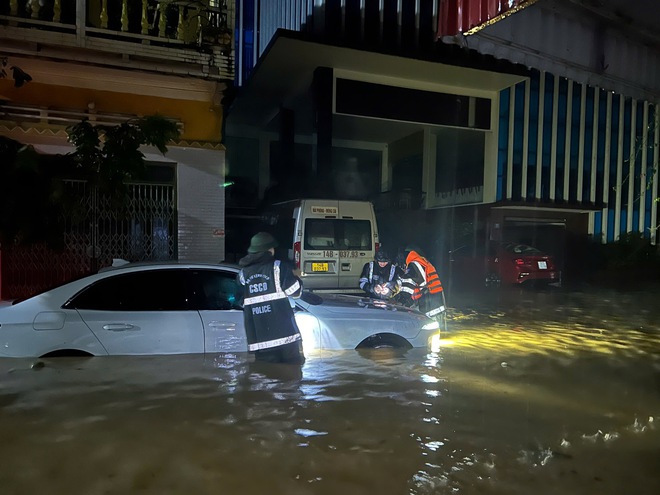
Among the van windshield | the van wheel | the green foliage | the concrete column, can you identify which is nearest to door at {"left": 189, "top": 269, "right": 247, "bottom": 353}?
the van wheel

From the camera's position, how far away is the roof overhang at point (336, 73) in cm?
1303

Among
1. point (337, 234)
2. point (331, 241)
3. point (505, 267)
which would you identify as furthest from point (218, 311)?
point (505, 267)

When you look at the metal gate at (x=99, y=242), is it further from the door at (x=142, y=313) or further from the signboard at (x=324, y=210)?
the door at (x=142, y=313)

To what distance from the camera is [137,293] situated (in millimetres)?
4934

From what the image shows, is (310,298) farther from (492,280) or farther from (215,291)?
(492,280)

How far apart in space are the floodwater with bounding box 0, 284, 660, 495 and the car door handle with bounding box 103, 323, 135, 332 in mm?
329

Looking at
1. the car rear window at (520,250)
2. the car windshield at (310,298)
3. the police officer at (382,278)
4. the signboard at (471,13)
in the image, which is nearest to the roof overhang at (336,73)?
the car rear window at (520,250)

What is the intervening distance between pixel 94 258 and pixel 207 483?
6.69 metres

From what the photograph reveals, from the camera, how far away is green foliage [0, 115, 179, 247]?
579 centimetres

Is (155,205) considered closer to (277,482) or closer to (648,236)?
(277,482)

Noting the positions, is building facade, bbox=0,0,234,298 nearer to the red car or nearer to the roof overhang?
the roof overhang

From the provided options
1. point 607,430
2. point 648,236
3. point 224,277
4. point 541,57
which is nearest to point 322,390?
point 224,277

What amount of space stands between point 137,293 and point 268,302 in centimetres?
133

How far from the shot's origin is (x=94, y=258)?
8.84 metres
